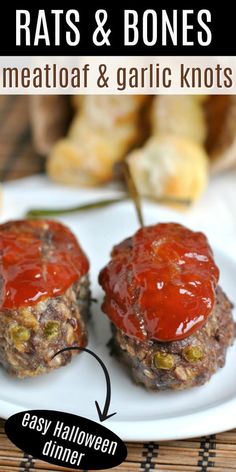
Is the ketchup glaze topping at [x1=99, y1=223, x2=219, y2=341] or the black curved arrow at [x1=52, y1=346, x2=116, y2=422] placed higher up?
the ketchup glaze topping at [x1=99, y1=223, x2=219, y2=341]

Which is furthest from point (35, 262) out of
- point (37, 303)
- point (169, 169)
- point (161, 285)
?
point (169, 169)

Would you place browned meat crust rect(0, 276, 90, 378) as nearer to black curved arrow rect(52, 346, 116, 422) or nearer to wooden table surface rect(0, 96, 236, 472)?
black curved arrow rect(52, 346, 116, 422)

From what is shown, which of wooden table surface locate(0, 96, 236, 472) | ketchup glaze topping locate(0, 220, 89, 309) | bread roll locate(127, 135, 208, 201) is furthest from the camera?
bread roll locate(127, 135, 208, 201)

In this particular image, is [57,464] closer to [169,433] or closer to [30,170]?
[169,433]

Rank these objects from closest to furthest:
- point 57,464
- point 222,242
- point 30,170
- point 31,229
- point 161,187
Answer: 1. point 57,464
2. point 31,229
3. point 222,242
4. point 161,187
5. point 30,170

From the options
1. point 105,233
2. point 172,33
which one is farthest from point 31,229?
point 172,33

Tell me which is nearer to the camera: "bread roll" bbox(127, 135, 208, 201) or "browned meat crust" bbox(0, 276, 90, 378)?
"browned meat crust" bbox(0, 276, 90, 378)

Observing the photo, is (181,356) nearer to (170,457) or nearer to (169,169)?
(170,457)

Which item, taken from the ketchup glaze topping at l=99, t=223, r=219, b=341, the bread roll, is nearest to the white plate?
the ketchup glaze topping at l=99, t=223, r=219, b=341

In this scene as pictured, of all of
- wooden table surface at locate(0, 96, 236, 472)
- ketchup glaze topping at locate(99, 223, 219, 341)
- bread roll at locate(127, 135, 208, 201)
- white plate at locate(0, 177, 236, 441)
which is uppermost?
ketchup glaze topping at locate(99, 223, 219, 341)
